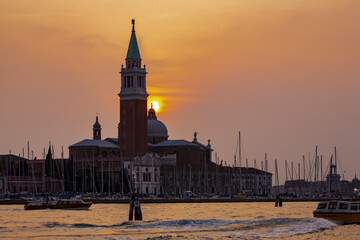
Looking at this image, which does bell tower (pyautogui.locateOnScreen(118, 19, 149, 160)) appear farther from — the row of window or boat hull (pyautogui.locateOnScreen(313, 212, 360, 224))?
boat hull (pyautogui.locateOnScreen(313, 212, 360, 224))

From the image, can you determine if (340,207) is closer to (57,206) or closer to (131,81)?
(57,206)

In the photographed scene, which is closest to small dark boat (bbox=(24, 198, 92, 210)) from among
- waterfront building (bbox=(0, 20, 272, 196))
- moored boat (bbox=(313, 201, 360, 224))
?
moored boat (bbox=(313, 201, 360, 224))

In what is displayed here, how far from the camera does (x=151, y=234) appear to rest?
50.6 meters

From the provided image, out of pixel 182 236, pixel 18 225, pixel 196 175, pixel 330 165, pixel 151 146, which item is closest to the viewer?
pixel 182 236

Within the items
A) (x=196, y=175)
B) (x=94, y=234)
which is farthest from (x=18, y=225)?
(x=196, y=175)

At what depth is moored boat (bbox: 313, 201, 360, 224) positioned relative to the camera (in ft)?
180

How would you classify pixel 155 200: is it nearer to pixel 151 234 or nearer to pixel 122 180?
pixel 122 180

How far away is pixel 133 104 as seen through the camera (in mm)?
143250

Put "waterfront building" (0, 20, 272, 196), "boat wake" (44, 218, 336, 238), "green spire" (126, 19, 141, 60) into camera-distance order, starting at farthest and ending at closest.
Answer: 1. "green spire" (126, 19, 141, 60)
2. "waterfront building" (0, 20, 272, 196)
3. "boat wake" (44, 218, 336, 238)

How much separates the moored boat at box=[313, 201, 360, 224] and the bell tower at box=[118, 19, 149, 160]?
87077 millimetres

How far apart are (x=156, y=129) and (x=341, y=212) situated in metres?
113

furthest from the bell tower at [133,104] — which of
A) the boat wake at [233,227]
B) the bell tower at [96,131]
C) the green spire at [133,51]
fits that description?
the boat wake at [233,227]

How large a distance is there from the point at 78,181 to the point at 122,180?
538 cm

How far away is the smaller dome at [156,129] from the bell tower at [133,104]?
64.0 feet
